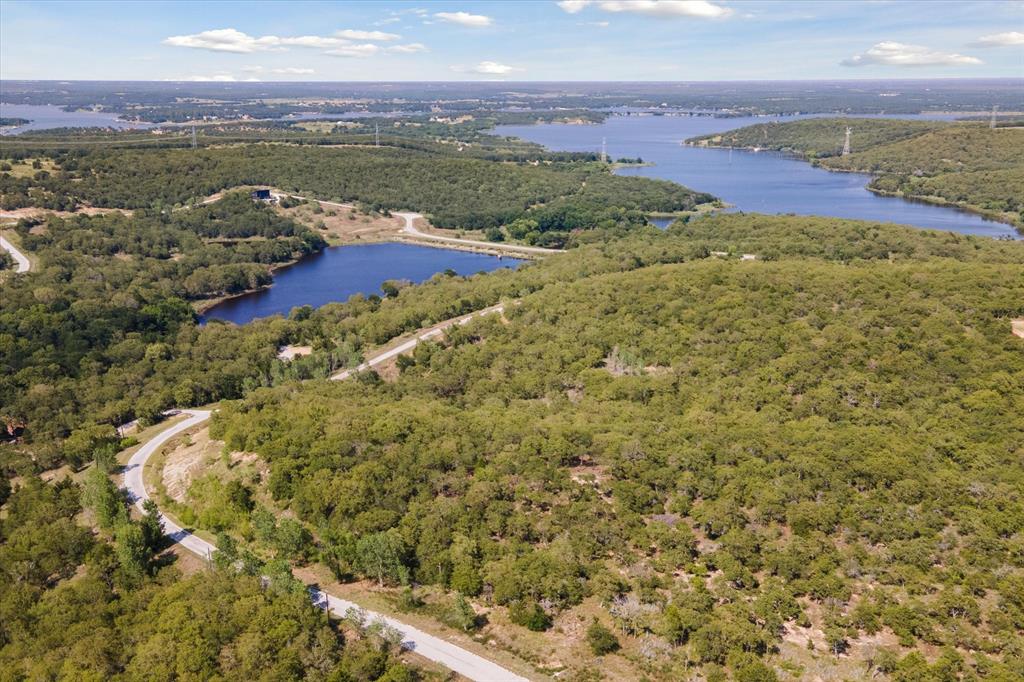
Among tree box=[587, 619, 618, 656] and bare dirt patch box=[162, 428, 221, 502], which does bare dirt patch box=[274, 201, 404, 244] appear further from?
tree box=[587, 619, 618, 656]

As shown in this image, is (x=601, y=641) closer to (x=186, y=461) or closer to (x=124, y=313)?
(x=186, y=461)

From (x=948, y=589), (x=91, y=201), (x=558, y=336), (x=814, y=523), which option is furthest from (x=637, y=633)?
(x=91, y=201)

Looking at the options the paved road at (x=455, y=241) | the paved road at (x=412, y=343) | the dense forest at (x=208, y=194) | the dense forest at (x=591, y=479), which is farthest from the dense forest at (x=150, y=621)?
the dense forest at (x=208, y=194)

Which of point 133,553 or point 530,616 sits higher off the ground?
point 133,553

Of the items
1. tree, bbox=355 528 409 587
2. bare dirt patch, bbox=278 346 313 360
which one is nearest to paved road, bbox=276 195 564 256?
bare dirt patch, bbox=278 346 313 360

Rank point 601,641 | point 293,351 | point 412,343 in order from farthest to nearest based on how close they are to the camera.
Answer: point 293,351 → point 412,343 → point 601,641

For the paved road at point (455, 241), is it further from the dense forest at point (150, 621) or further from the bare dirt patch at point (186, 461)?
the dense forest at point (150, 621)

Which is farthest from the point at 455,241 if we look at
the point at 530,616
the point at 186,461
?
the point at 530,616
